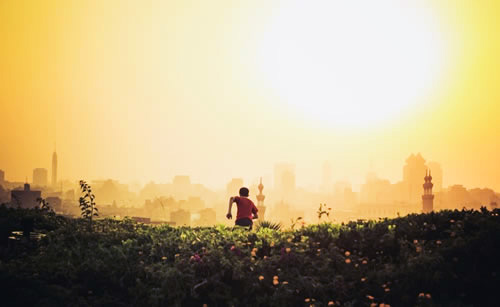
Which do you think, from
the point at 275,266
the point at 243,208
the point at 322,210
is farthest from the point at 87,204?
the point at 275,266

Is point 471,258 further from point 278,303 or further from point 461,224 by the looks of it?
point 278,303

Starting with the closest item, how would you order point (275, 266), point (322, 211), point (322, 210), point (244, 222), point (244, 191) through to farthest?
1. point (275, 266)
2. point (322, 211)
3. point (322, 210)
4. point (244, 222)
5. point (244, 191)

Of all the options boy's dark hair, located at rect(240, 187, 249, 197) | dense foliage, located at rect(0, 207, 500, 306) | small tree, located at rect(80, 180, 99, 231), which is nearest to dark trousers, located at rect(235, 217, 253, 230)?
boy's dark hair, located at rect(240, 187, 249, 197)

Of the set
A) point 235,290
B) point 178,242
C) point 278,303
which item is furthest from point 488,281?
point 178,242

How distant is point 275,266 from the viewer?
9.59 m

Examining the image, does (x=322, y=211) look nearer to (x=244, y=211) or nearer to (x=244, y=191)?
(x=244, y=211)

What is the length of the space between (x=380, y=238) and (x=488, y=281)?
248 centimetres

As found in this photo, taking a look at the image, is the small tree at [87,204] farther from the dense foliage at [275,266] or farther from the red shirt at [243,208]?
the red shirt at [243,208]

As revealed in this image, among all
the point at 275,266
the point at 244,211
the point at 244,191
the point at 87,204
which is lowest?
the point at 275,266

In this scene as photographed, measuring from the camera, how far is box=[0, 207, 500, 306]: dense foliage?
859cm

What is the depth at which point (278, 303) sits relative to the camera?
8422 mm

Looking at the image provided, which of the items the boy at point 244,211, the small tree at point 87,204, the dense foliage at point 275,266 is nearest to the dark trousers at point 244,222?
the boy at point 244,211

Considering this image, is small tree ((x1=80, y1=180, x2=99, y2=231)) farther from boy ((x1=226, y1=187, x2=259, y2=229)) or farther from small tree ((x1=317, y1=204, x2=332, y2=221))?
small tree ((x1=317, y1=204, x2=332, y2=221))

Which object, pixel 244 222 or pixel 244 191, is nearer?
pixel 244 222
